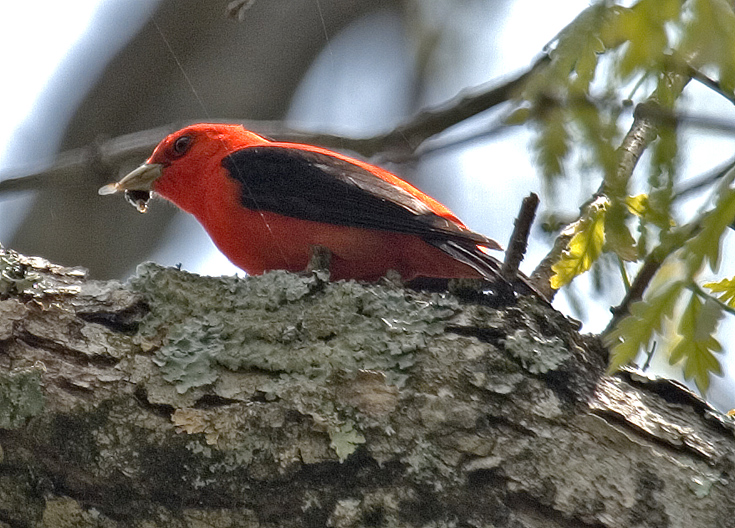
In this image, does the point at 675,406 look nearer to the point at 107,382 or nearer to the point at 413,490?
the point at 413,490

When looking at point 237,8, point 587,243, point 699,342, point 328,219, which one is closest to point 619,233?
point 587,243

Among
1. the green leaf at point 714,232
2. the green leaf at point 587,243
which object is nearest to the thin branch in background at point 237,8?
the green leaf at point 587,243

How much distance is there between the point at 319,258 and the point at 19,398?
142 centimetres

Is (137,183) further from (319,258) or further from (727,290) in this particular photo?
(727,290)

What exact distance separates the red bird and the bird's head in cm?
7

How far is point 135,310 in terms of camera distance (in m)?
2.68

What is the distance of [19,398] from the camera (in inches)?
94.3

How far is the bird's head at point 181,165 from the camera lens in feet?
14.1

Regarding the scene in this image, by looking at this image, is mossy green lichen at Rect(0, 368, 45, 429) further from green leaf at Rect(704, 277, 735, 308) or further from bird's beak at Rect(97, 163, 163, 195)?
bird's beak at Rect(97, 163, 163, 195)

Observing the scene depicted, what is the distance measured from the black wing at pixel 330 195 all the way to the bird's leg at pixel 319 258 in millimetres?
120

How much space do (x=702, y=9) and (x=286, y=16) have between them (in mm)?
4968

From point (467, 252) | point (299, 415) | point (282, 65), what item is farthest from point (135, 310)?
point (282, 65)

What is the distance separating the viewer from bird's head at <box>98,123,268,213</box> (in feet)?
14.1

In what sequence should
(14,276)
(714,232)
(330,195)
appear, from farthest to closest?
(330,195), (14,276), (714,232)
